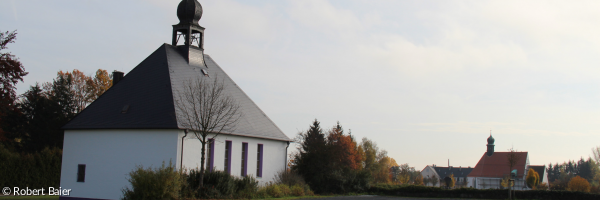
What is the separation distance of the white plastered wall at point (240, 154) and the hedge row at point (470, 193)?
28.4 ft

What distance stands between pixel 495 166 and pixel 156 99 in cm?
6536

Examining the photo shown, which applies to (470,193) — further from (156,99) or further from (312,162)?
(156,99)

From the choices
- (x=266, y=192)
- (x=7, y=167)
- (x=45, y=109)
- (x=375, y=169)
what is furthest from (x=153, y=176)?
(x=375, y=169)

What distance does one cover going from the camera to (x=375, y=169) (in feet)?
214

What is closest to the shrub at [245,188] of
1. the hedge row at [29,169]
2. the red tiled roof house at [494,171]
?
the hedge row at [29,169]

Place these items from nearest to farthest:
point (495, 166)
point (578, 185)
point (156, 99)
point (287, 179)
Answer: point (156, 99) → point (287, 179) → point (578, 185) → point (495, 166)

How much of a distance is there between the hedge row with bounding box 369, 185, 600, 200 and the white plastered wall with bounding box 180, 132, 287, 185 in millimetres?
8660

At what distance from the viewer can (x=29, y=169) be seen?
2517 cm

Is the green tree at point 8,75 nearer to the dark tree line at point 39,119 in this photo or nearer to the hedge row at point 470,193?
the dark tree line at point 39,119

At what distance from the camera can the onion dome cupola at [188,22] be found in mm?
24875

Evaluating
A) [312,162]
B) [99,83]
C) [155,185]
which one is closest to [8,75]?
[155,185]

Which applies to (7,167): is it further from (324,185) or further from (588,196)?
(588,196)

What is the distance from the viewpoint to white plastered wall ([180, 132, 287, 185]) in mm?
19536

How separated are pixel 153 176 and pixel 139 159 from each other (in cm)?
323
